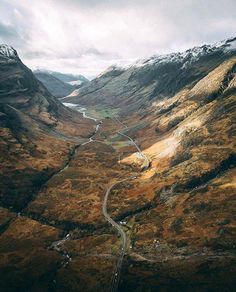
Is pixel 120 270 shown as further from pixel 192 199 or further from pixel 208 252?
pixel 192 199

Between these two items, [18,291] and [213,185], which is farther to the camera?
[213,185]

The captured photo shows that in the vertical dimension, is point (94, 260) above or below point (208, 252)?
above

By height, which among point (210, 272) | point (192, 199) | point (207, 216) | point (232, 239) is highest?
point (192, 199)

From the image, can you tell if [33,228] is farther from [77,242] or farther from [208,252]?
[208,252]

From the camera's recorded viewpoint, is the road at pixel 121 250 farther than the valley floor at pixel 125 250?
Yes

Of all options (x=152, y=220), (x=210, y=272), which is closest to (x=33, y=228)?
(x=152, y=220)

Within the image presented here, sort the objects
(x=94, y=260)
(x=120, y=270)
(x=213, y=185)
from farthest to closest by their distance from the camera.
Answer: (x=213, y=185)
(x=94, y=260)
(x=120, y=270)

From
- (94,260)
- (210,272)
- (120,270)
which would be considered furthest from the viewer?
(94,260)

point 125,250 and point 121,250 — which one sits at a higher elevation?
point 121,250

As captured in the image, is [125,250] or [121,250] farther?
[121,250]

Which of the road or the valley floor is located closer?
the valley floor
